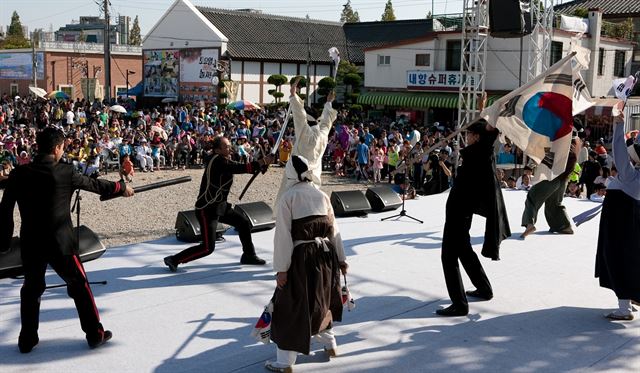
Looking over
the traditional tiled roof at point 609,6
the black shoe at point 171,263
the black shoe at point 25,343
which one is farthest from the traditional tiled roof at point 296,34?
the black shoe at point 25,343

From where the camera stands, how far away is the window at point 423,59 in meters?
32.2

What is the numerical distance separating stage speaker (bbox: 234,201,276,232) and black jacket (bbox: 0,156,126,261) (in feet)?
13.1

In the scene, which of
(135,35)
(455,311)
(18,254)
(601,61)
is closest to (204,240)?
(18,254)

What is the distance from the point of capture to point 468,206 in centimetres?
564

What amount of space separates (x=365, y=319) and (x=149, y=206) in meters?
9.55

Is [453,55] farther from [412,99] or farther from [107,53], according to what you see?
[107,53]

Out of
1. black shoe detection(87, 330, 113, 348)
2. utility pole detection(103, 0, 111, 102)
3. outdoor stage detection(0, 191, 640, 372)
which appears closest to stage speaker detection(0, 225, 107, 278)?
outdoor stage detection(0, 191, 640, 372)

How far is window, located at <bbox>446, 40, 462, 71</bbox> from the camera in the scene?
30708 mm

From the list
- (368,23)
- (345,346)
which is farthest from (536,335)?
(368,23)

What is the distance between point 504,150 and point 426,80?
628 inches

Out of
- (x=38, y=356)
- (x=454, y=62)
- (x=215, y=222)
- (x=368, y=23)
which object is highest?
(x=368, y=23)

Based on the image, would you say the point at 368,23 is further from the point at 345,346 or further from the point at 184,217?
the point at 345,346

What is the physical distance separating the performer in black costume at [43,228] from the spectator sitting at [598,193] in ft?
30.2

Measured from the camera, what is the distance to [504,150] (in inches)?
650
